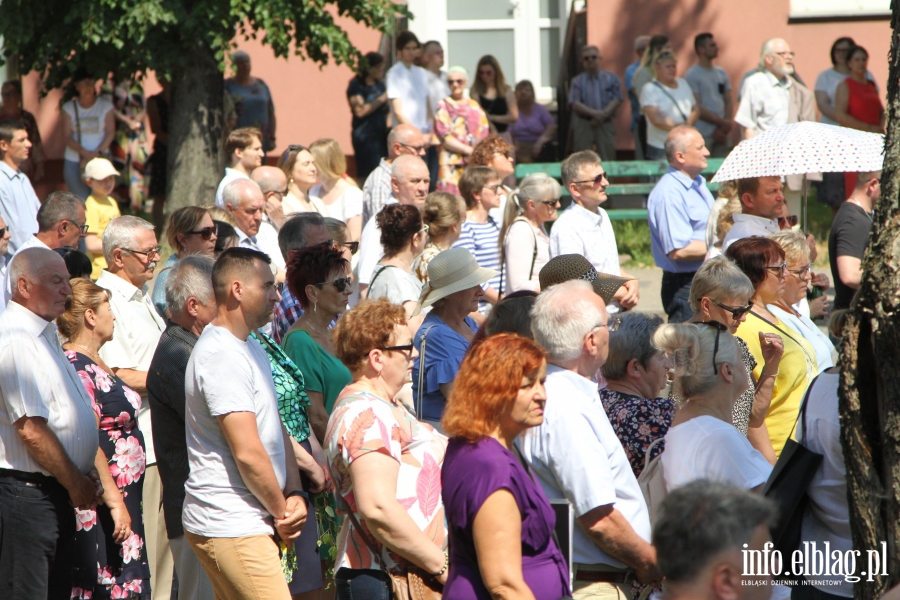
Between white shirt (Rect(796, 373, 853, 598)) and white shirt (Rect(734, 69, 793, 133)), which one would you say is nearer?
white shirt (Rect(796, 373, 853, 598))

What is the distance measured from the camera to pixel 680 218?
302 inches

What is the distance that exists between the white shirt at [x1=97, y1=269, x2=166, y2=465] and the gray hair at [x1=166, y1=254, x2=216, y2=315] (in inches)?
32.5

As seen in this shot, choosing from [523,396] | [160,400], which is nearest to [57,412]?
[160,400]

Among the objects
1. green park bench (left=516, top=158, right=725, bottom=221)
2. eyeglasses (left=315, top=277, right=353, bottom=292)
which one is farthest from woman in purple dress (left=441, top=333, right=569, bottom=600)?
green park bench (left=516, top=158, right=725, bottom=221)

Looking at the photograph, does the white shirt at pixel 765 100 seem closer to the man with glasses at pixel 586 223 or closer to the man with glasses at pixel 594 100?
the man with glasses at pixel 594 100

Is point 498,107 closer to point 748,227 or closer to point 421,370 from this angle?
point 748,227

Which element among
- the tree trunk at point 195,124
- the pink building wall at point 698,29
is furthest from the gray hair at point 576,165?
the pink building wall at point 698,29

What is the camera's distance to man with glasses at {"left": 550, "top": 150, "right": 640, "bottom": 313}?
7.26 m

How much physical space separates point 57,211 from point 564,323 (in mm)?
4099

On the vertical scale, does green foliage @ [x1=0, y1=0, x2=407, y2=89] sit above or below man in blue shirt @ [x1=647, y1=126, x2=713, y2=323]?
above

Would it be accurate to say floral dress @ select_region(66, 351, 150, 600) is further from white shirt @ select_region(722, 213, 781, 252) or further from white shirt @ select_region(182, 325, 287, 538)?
white shirt @ select_region(722, 213, 781, 252)

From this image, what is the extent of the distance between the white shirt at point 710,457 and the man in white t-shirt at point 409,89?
8774 millimetres

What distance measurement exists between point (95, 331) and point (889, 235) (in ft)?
12.1

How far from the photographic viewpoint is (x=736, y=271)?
199 inches
